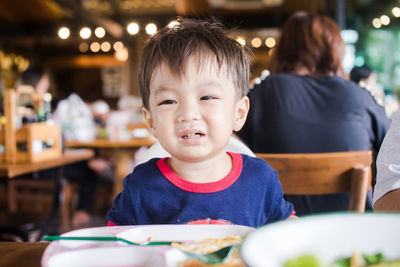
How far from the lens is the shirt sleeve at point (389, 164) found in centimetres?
94

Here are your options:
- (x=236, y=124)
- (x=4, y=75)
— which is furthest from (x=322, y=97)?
(x=4, y=75)

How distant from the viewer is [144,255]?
407 mm

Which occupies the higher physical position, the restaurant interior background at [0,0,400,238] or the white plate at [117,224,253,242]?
the restaurant interior background at [0,0,400,238]

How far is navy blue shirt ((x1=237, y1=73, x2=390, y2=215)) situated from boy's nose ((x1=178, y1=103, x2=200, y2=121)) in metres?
1.12

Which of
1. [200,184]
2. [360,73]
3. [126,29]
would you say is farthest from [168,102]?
[126,29]

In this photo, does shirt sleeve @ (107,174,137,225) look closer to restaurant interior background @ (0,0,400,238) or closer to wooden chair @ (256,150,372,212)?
wooden chair @ (256,150,372,212)

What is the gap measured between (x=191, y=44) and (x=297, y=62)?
1.35 metres

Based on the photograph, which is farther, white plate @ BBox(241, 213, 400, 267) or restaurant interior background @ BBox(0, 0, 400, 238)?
restaurant interior background @ BBox(0, 0, 400, 238)

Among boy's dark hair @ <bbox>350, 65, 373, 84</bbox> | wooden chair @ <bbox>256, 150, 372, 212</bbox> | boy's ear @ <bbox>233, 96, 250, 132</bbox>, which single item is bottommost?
wooden chair @ <bbox>256, 150, 372, 212</bbox>

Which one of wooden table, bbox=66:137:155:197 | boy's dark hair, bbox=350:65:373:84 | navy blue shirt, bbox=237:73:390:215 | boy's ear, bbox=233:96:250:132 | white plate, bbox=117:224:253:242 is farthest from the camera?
boy's dark hair, bbox=350:65:373:84

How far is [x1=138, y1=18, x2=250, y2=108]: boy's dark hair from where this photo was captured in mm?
834

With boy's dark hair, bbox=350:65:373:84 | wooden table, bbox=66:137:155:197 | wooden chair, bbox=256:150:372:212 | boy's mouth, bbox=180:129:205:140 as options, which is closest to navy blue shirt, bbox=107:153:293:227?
boy's mouth, bbox=180:129:205:140

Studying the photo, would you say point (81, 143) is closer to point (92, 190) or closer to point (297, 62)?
point (92, 190)

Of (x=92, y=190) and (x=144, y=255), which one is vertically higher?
(x=144, y=255)
